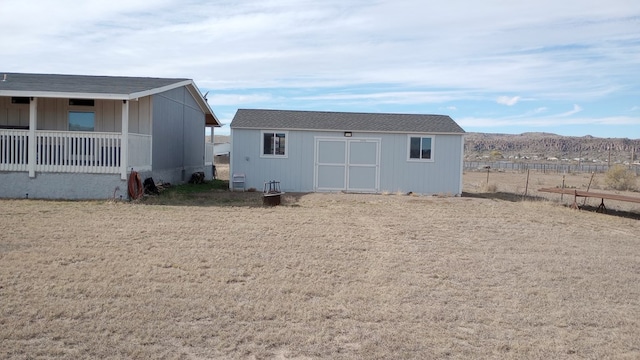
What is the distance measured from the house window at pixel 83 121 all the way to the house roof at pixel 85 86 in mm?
1014

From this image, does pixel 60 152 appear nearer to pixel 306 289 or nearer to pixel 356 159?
pixel 356 159

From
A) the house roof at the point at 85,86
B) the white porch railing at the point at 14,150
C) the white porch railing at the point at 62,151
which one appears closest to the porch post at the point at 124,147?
the white porch railing at the point at 62,151

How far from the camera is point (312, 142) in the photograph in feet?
70.2

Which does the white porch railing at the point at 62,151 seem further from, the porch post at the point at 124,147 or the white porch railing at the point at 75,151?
the porch post at the point at 124,147

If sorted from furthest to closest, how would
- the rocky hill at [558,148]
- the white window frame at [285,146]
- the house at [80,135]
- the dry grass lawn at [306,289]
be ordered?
the rocky hill at [558,148]
the white window frame at [285,146]
the house at [80,135]
the dry grass lawn at [306,289]

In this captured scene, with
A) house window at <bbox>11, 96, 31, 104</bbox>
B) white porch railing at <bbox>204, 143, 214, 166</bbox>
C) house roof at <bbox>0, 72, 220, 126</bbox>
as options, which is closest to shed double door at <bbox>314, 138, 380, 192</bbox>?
house roof at <bbox>0, 72, 220, 126</bbox>

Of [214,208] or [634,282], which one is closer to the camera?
[634,282]

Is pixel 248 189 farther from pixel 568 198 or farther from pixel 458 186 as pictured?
pixel 568 198

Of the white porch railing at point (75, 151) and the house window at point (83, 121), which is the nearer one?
the white porch railing at point (75, 151)

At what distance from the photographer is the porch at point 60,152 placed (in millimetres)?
15719

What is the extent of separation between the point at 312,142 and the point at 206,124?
30.7 feet

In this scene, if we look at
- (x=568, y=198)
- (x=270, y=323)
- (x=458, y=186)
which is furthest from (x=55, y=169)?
(x=568, y=198)

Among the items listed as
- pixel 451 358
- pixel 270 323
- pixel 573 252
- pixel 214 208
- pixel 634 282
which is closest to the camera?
pixel 451 358

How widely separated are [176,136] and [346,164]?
6437 millimetres
